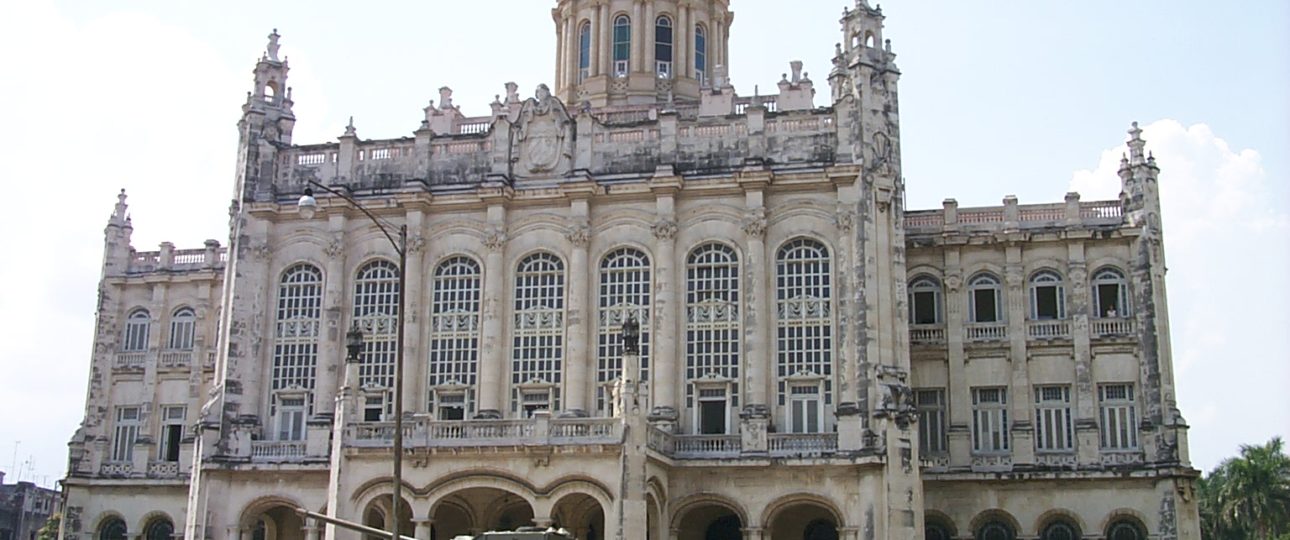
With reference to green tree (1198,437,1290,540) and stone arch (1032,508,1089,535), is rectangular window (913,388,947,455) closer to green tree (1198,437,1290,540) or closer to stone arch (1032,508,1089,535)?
stone arch (1032,508,1089,535)

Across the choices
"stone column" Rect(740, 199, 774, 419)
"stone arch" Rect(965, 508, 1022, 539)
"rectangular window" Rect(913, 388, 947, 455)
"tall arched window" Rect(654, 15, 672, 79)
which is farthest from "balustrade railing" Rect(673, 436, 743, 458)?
"tall arched window" Rect(654, 15, 672, 79)

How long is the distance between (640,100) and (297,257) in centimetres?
1483

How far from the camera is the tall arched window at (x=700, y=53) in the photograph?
188 ft

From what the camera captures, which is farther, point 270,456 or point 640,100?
point 640,100

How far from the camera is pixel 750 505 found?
1713 inches

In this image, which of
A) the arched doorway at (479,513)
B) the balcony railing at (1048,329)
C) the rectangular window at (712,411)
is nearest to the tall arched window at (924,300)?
the balcony railing at (1048,329)

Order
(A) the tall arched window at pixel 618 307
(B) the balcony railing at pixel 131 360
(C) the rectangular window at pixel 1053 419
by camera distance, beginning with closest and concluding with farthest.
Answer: (A) the tall arched window at pixel 618 307
(C) the rectangular window at pixel 1053 419
(B) the balcony railing at pixel 131 360

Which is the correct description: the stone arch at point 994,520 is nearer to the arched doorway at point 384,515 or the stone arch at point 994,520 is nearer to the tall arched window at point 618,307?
the tall arched window at point 618,307

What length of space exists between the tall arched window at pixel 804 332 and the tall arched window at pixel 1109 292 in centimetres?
1044

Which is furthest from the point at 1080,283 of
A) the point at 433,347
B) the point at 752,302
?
the point at 433,347

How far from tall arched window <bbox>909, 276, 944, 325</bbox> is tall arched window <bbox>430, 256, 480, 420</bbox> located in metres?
15.8

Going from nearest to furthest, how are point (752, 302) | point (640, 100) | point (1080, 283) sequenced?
point (752, 302) → point (1080, 283) → point (640, 100)

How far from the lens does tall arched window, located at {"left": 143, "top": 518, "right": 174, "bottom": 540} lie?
179ft

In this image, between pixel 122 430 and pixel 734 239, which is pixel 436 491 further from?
pixel 122 430
